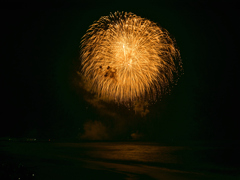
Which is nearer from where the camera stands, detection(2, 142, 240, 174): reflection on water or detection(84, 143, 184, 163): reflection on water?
detection(2, 142, 240, 174): reflection on water

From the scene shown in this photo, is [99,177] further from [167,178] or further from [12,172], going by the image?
[12,172]

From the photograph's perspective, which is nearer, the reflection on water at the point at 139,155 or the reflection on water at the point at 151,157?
the reflection on water at the point at 151,157

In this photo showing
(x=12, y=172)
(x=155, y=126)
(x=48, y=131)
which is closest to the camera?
(x=12, y=172)

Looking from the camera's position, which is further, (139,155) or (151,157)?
(139,155)

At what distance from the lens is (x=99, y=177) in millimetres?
15258

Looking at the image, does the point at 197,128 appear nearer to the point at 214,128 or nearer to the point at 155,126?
the point at 214,128

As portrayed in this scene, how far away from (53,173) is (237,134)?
5495cm

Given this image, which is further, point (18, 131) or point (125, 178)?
point (18, 131)

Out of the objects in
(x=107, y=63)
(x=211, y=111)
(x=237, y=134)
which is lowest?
(x=237, y=134)

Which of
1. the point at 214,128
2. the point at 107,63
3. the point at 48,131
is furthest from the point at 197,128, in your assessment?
the point at 107,63

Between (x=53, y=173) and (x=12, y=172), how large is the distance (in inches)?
166

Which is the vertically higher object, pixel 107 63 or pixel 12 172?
pixel 107 63

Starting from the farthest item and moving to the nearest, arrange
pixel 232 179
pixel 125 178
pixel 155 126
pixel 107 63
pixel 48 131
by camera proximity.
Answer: pixel 48 131
pixel 155 126
pixel 107 63
pixel 232 179
pixel 125 178

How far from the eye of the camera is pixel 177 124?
6438 cm
